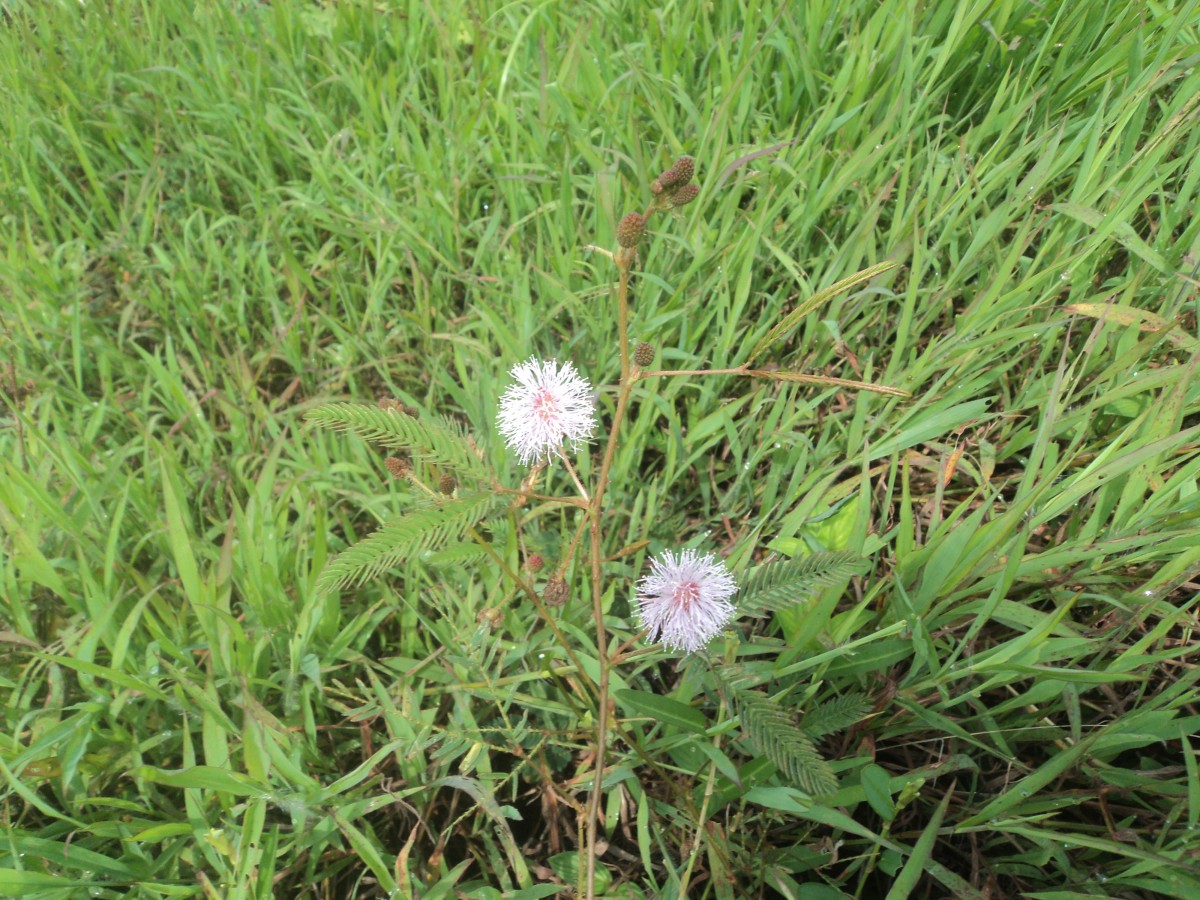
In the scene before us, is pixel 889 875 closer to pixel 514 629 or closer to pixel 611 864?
pixel 611 864

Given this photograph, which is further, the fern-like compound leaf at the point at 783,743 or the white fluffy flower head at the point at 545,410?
the white fluffy flower head at the point at 545,410

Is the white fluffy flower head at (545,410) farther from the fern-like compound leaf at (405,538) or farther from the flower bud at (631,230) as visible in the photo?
the flower bud at (631,230)

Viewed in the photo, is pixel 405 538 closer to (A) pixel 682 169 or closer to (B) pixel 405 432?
(B) pixel 405 432

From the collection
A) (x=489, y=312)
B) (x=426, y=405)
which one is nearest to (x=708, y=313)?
(x=489, y=312)

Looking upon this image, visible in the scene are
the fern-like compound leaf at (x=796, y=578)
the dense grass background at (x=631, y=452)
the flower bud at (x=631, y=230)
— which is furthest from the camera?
the dense grass background at (x=631, y=452)

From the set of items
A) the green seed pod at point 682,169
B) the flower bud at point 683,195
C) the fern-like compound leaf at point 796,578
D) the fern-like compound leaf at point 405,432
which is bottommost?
the fern-like compound leaf at point 796,578

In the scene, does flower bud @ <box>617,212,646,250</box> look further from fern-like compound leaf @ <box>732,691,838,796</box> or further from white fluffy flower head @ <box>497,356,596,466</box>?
fern-like compound leaf @ <box>732,691,838,796</box>

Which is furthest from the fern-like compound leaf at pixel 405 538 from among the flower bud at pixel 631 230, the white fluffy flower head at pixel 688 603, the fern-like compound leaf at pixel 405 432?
the flower bud at pixel 631 230
